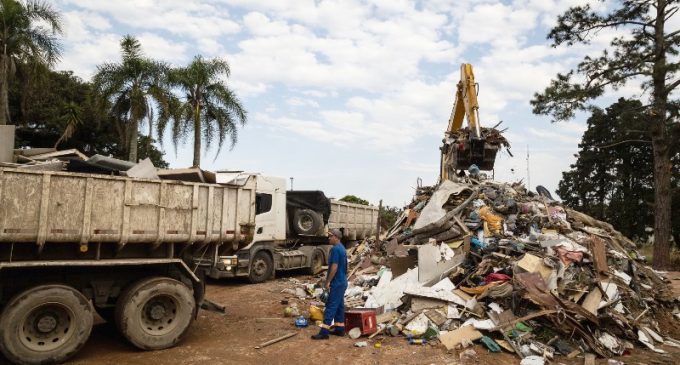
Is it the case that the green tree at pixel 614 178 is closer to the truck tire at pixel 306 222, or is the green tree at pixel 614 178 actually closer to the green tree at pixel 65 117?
the truck tire at pixel 306 222

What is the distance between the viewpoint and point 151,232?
252 inches

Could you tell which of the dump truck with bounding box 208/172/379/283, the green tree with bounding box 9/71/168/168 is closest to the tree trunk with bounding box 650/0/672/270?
the dump truck with bounding box 208/172/379/283

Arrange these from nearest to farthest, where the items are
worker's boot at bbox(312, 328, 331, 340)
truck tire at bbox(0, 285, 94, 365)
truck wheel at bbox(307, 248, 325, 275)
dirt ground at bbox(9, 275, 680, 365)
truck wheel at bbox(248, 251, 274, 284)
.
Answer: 1. truck tire at bbox(0, 285, 94, 365)
2. dirt ground at bbox(9, 275, 680, 365)
3. worker's boot at bbox(312, 328, 331, 340)
4. truck wheel at bbox(248, 251, 274, 284)
5. truck wheel at bbox(307, 248, 325, 275)

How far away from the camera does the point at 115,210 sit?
6082mm

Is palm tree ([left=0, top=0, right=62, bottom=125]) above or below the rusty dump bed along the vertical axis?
above

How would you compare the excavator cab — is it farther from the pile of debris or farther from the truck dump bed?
the pile of debris

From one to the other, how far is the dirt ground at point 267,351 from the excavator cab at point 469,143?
6306 millimetres

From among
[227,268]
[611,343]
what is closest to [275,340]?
[227,268]

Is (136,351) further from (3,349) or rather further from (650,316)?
(650,316)

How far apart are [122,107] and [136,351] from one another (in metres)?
16.9

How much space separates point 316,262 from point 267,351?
813cm

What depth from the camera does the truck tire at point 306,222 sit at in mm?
14477

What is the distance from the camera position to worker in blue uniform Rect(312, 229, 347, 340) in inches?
296

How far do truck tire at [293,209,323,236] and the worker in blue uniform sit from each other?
22.6 feet
